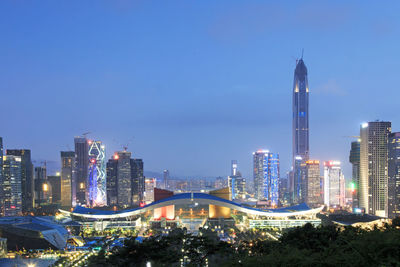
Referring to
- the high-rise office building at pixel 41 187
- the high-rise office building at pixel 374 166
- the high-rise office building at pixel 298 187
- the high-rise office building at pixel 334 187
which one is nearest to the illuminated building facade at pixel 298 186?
the high-rise office building at pixel 298 187

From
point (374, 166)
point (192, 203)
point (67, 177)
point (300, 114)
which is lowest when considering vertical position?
point (192, 203)

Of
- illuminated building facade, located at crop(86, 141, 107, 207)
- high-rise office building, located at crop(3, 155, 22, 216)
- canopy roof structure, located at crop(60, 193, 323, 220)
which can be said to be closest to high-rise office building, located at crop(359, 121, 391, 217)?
canopy roof structure, located at crop(60, 193, 323, 220)

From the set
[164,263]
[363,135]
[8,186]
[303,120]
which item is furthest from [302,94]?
[164,263]

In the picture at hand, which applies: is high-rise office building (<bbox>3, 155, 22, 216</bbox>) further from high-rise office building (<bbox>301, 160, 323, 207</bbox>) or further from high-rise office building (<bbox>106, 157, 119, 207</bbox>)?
high-rise office building (<bbox>301, 160, 323, 207</bbox>)

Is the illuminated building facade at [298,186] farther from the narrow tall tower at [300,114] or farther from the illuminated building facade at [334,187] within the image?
the narrow tall tower at [300,114]

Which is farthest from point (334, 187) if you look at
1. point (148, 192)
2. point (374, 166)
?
point (148, 192)

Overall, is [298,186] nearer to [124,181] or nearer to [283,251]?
[124,181]
